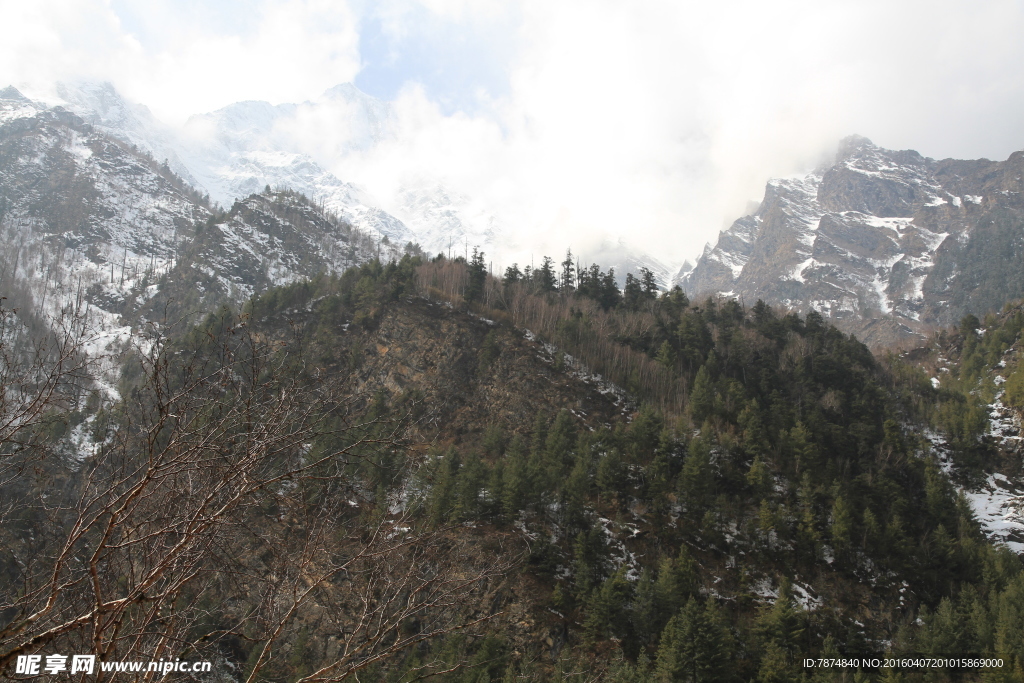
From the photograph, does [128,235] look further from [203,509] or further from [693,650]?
[203,509]

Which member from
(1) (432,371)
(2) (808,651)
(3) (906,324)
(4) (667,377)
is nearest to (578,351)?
(4) (667,377)

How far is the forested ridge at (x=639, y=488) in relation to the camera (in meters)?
20.5

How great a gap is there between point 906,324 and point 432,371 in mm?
155886

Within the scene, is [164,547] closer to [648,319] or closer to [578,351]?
[578,351]

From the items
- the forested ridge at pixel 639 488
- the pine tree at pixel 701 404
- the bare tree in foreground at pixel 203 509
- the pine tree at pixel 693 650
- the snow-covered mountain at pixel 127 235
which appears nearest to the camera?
the bare tree in foreground at pixel 203 509

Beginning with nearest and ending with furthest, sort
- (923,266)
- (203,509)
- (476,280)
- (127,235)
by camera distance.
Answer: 1. (203,509)
2. (476,280)
3. (127,235)
4. (923,266)

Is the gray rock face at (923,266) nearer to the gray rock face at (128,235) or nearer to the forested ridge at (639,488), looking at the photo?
the forested ridge at (639,488)

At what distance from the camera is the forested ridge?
20469 millimetres

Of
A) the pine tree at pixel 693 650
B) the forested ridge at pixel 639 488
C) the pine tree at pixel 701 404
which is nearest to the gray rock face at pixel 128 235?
the forested ridge at pixel 639 488

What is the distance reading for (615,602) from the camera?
26594mm

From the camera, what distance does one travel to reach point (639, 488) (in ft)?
116

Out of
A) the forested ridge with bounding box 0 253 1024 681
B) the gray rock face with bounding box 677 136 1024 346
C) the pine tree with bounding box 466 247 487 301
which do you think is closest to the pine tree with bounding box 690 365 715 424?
the forested ridge with bounding box 0 253 1024 681

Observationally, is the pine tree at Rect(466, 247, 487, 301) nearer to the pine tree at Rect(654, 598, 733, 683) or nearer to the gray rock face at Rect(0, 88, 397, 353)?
the pine tree at Rect(654, 598, 733, 683)

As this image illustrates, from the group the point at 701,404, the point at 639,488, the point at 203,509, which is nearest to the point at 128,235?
the point at 639,488
